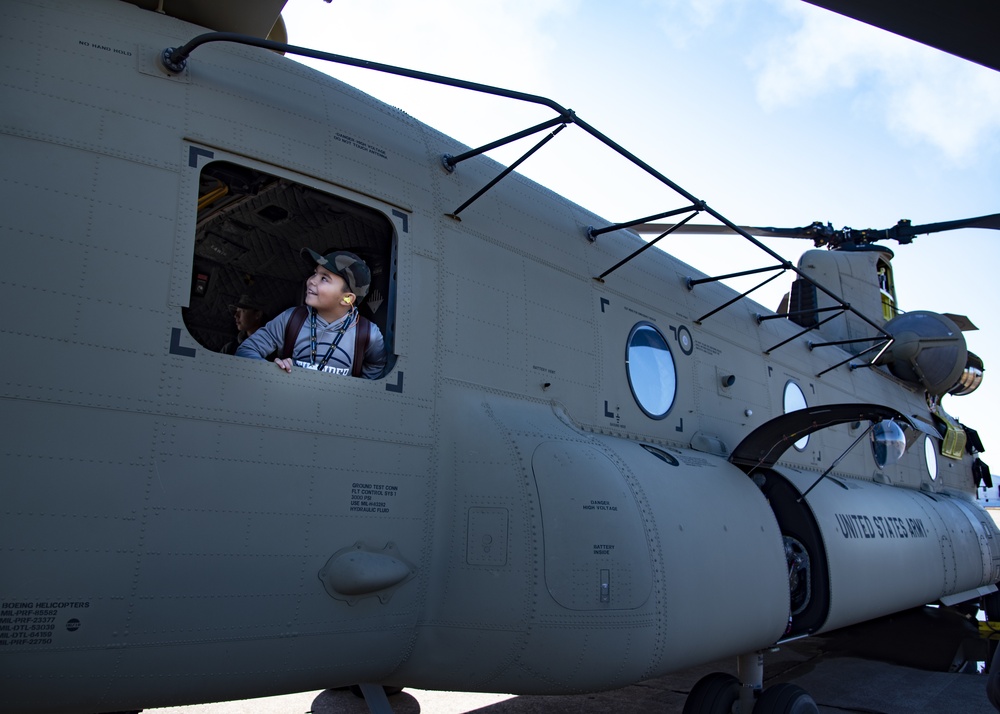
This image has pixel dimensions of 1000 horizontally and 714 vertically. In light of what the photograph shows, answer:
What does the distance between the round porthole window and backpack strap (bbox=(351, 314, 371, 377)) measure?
5.73 metres

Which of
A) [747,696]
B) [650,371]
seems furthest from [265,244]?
[747,696]

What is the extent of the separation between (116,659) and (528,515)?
2150 mm

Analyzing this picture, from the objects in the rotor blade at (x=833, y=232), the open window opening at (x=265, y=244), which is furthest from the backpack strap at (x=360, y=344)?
the rotor blade at (x=833, y=232)

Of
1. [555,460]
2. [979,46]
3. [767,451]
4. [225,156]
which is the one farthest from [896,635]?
[225,156]

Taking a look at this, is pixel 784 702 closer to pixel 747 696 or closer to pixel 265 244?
pixel 747 696

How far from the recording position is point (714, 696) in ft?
17.5

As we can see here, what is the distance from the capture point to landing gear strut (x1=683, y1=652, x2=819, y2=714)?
526 centimetres

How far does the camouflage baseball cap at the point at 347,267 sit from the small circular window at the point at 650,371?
2475 mm

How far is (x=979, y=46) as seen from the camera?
8.31ft

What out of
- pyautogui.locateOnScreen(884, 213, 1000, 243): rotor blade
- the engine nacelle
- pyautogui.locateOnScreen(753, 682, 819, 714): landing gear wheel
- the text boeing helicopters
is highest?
pyautogui.locateOnScreen(884, 213, 1000, 243): rotor blade

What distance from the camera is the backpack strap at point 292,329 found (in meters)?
3.93

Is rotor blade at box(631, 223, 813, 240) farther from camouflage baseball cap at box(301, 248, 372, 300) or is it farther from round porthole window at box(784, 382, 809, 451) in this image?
camouflage baseball cap at box(301, 248, 372, 300)

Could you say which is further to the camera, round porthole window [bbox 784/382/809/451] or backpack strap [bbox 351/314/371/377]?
round porthole window [bbox 784/382/809/451]

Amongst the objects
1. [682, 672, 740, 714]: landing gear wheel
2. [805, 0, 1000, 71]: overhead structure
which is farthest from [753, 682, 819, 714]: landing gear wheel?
[805, 0, 1000, 71]: overhead structure
